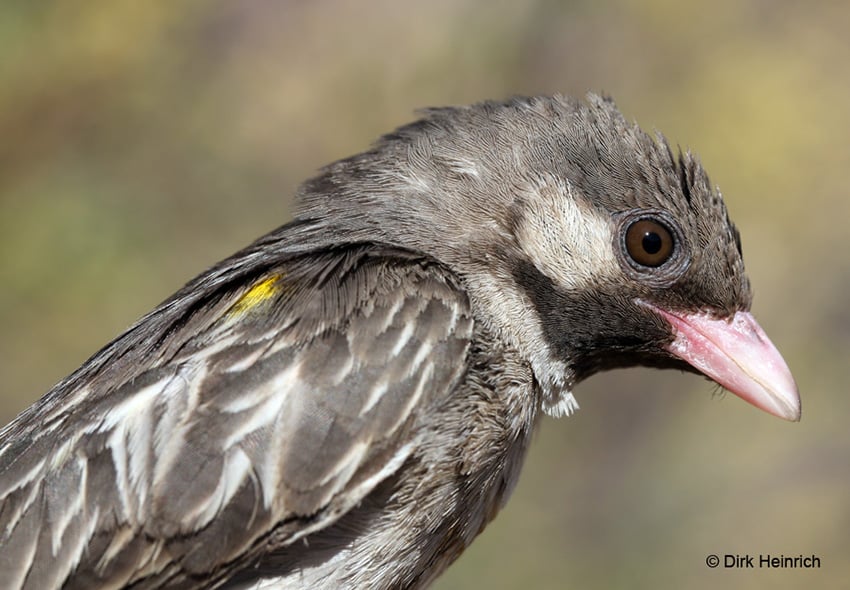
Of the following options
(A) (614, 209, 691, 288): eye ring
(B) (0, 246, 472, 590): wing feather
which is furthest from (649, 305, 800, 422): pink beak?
(B) (0, 246, 472, 590): wing feather

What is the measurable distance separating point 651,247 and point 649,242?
19mm

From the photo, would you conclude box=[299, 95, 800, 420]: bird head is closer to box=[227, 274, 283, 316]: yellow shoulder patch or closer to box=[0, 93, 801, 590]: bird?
box=[0, 93, 801, 590]: bird

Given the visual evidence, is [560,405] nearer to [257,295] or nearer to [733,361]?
[733,361]

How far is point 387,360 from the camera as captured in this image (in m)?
3.46

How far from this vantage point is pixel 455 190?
3.95 meters

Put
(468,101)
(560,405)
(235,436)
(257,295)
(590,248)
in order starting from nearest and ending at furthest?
(235,436) → (257,295) → (590,248) → (560,405) → (468,101)

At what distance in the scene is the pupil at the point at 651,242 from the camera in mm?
3791

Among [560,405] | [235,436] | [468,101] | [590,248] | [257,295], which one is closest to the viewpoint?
[235,436]

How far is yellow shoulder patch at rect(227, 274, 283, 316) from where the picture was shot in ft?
12.1

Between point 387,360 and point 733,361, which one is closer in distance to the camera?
point 387,360

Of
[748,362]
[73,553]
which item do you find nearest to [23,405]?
[73,553]

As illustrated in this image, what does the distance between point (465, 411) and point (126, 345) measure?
1234 mm

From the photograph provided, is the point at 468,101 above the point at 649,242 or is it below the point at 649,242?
above

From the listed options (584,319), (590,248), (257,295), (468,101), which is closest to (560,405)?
(584,319)
